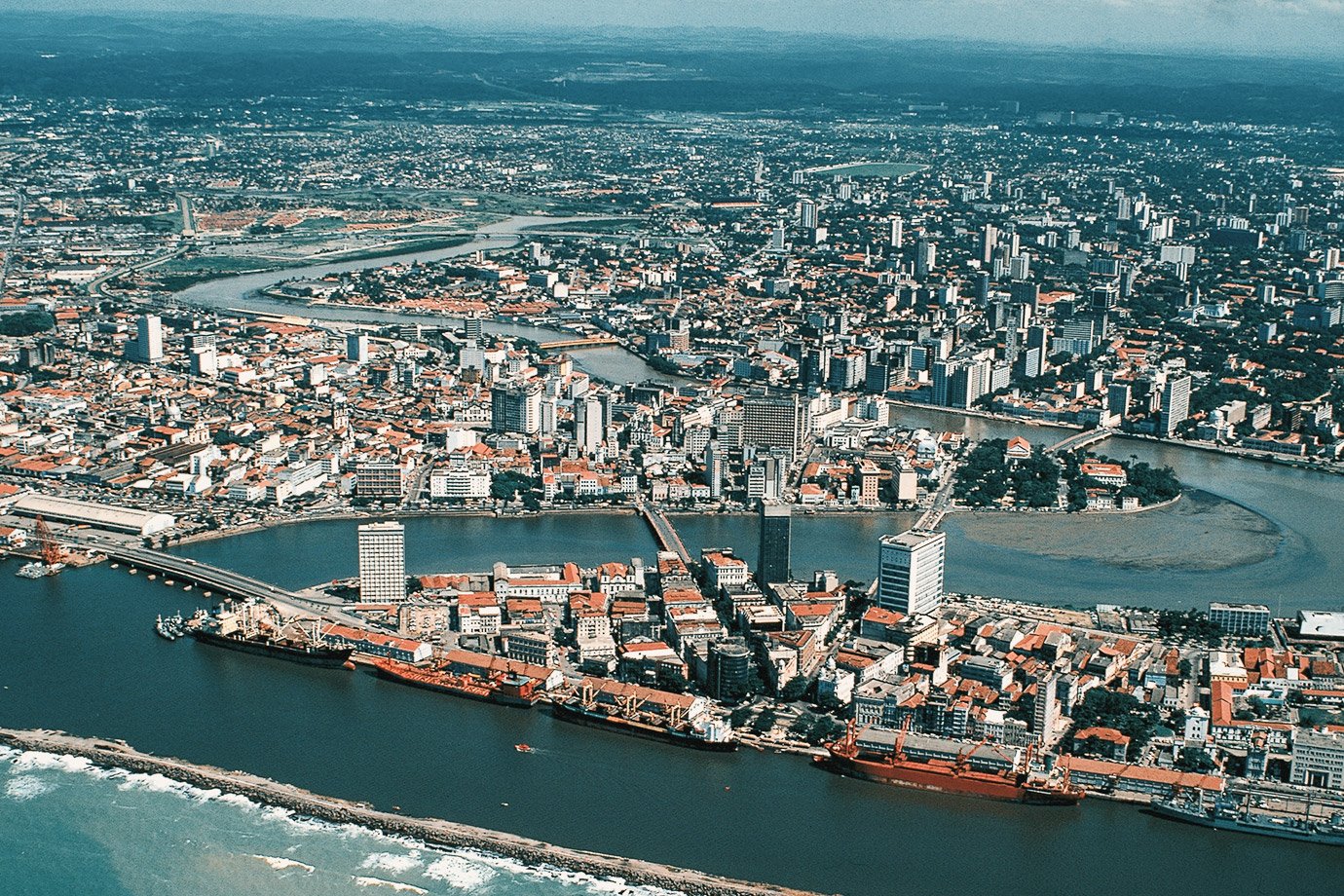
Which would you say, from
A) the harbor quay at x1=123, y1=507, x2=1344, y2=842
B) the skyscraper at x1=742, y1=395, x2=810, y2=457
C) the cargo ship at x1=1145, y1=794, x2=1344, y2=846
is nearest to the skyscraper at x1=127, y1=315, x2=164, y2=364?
the skyscraper at x1=742, y1=395, x2=810, y2=457

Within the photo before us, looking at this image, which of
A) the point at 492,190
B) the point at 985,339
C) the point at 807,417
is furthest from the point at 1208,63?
the point at 807,417

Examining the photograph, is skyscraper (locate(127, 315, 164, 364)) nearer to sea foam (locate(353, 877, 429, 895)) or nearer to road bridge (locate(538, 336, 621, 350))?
road bridge (locate(538, 336, 621, 350))

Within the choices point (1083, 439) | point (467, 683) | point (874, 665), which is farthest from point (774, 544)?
point (1083, 439)

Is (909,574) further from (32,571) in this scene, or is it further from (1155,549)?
(32,571)

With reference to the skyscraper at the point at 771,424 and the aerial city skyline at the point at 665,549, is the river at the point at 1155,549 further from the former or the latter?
the skyscraper at the point at 771,424

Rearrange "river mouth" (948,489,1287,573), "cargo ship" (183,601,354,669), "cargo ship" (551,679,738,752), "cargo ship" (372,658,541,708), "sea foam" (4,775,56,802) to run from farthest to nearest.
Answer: "river mouth" (948,489,1287,573) → "cargo ship" (183,601,354,669) → "cargo ship" (372,658,541,708) → "cargo ship" (551,679,738,752) → "sea foam" (4,775,56,802)

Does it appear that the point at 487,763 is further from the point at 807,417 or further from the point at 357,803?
the point at 807,417

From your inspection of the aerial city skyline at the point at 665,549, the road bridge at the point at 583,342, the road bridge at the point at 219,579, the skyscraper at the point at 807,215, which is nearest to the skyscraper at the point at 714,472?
the aerial city skyline at the point at 665,549
